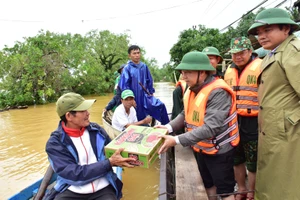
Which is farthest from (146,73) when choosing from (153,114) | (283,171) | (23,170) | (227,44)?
(227,44)

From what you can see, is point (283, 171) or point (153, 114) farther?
point (153, 114)

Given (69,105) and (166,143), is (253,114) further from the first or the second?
(69,105)

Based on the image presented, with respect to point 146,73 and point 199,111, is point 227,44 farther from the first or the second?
point 199,111

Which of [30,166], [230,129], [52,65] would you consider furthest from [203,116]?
[52,65]

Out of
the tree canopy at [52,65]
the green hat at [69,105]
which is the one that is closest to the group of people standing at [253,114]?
the green hat at [69,105]

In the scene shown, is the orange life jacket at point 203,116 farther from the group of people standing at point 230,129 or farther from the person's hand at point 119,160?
the person's hand at point 119,160

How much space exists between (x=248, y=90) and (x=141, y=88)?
2.51 meters

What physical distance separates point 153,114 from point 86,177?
288 cm

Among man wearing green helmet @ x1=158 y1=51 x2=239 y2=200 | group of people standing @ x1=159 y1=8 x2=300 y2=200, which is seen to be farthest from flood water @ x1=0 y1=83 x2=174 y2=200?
man wearing green helmet @ x1=158 y1=51 x2=239 y2=200

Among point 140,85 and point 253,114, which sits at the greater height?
point 140,85

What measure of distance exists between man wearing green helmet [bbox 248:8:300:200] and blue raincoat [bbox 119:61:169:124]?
9.76ft

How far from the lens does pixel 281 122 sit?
159 centimetres

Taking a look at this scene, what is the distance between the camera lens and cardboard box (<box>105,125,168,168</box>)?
174 centimetres

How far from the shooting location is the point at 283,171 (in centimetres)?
161
